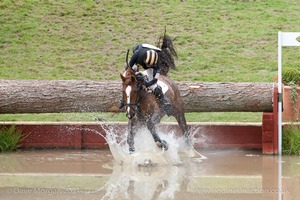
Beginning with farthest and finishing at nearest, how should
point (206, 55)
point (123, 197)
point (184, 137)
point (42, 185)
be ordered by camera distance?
point (206, 55)
point (184, 137)
point (42, 185)
point (123, 197)

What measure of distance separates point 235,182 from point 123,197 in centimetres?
172

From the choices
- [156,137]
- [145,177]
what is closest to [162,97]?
[156,137]

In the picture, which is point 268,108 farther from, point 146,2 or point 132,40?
point 146,2

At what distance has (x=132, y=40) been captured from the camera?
20438mm

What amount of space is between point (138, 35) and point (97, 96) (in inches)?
335

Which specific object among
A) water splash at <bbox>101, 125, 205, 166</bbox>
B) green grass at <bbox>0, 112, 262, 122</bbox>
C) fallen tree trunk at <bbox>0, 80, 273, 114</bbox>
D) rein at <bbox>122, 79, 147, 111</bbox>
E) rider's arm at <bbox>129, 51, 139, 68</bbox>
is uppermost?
rider's arm at <bbox>129, 51, 139, 68</bbox>

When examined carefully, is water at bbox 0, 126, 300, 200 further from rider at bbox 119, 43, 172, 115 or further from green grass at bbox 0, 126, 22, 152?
rider at bbox 119, 43, 172, 115

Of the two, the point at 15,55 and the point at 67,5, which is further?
the point at 67,5

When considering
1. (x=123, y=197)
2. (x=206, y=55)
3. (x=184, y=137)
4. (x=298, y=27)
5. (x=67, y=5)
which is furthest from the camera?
(x=67, y=5)

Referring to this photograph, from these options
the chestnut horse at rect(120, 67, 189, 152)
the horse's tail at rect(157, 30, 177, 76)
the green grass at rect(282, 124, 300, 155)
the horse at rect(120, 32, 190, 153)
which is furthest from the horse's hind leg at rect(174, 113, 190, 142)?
the green grass at rect(282, 124, 300, 155)

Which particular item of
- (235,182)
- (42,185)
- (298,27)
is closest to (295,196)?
(235,182)

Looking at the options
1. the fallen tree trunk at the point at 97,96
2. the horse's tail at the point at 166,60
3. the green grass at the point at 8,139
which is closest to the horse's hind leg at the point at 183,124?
the fallen tree trunk at the point at 97,96

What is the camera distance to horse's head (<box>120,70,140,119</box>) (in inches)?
430

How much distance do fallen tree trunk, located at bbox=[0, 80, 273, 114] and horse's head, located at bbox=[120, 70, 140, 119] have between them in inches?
54.7
